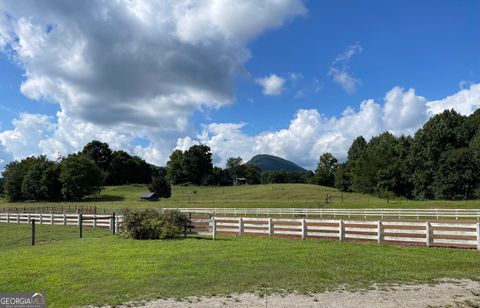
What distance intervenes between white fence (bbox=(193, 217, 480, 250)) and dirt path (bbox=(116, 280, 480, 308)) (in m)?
7.71

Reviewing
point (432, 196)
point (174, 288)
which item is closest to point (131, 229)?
point (174, 288)

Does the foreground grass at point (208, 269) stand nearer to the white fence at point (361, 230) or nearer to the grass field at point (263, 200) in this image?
the white fence at point (361, 230)

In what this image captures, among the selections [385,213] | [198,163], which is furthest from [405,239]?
[198,163]

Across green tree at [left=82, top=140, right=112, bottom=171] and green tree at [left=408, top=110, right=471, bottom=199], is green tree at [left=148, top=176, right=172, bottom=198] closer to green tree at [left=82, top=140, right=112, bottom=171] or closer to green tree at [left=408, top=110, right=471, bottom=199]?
green tree at [left=408, top=110, right=471, bottom=199]

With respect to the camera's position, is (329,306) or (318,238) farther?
(318,238)

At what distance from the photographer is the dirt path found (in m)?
7.88

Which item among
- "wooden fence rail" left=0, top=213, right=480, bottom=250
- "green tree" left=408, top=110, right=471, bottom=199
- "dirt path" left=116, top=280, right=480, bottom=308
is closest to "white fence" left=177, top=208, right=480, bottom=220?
"wooden fence rail" left=0, top=213, right=480, bottom=250

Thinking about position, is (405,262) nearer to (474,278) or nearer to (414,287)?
(474,278)

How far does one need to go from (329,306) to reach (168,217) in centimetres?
1261

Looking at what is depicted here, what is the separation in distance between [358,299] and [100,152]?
16127 centimetres

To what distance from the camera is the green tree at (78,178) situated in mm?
109062

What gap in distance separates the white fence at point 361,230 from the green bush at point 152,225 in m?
1.28

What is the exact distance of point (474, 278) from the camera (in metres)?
10.3

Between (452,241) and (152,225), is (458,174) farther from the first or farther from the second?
(152,225)
